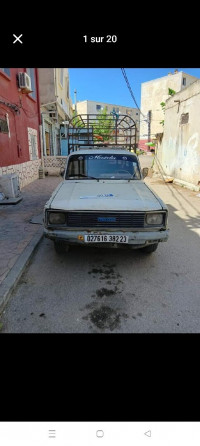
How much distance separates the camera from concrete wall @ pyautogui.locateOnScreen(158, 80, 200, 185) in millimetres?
10461

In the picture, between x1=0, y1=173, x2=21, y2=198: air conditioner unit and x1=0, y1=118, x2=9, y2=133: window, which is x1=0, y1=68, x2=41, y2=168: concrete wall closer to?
x1=0, y1=118, x2=9, y2=133: window

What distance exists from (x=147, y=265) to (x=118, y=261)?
17.1 inches

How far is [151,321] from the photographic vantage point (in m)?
2.54

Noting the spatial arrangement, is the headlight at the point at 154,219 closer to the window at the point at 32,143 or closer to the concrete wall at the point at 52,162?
the window at the point at 32,143

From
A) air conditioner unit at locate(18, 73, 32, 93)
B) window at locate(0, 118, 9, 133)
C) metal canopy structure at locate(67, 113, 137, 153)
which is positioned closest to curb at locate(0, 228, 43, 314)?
metal canopy structure at locate(67, 113, 137, 153)

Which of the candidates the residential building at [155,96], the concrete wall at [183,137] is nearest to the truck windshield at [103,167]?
the concrete wall at [183,137]

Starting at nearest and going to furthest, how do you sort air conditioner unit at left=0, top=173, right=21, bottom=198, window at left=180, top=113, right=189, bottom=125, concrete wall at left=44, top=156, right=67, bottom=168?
air conditioner unit at left=0, top=173, right=21, bottom=198 → window at left=180, top=113, right=189, bottom=125 → concrete wall at left=44, top=156, right=67, bottom=168

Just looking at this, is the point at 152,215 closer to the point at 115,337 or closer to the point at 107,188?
the point at 107,188

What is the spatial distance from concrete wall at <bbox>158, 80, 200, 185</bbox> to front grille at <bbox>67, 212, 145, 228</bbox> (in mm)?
7906

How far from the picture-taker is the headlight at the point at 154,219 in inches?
131

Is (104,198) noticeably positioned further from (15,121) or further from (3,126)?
(15,121)

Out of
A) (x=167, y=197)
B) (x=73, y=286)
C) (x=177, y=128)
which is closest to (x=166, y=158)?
(x=177, y=128)

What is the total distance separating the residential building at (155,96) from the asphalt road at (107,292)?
30432 millimetres

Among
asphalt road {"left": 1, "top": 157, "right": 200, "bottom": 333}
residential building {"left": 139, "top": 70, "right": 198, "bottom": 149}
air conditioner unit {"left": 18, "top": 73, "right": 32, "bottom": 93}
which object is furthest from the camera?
residential building {"left": 139, "top": 70, "right": 198, "bottom": 149}
